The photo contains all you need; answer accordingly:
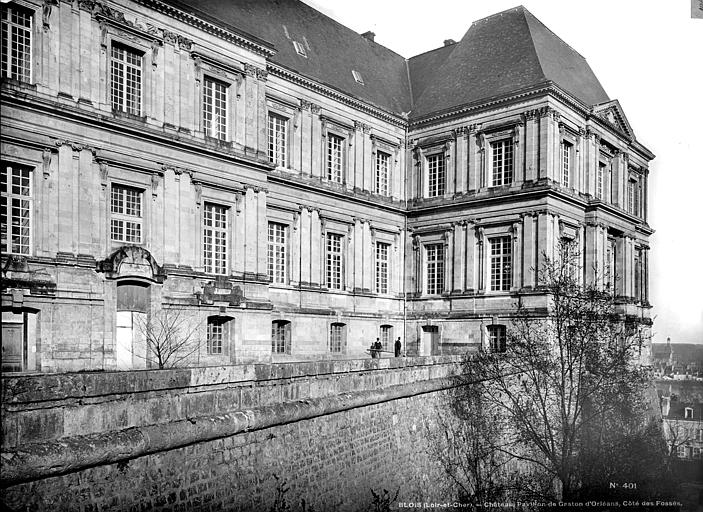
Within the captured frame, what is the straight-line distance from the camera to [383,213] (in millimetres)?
31172

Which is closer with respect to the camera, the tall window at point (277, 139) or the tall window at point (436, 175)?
the tall window at point (277, 139)

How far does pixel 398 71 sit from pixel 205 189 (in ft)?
61.0

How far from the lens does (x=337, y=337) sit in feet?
92.3

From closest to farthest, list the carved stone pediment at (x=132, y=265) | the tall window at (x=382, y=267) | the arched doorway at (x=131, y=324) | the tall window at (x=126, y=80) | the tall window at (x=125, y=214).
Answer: the carved stone pediment at (x=132, y=265), the arched doorway at (x=131, y=324), the tall window at (x=125, y=214), the tall window at (x=126, y=80), the tall window at (x=382, y=267)

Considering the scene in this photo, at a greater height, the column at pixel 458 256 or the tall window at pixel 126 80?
the tall window at pixel 126 80

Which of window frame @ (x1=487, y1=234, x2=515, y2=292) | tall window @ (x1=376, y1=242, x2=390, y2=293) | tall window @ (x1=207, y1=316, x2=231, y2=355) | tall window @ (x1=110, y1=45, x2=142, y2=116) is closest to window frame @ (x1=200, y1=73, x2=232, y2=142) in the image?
tall window @ (x1=110, y1=45, x2=142, y2=116)

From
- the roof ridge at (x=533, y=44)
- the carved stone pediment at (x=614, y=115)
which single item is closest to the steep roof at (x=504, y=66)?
the roof ridge at (x=533, y=44)

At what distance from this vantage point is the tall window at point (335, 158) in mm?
29031

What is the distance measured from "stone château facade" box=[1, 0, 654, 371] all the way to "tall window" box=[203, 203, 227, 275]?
8cm

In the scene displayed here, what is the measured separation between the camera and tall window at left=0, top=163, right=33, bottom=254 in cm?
1616

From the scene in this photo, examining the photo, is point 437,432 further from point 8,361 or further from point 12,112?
point 12,112

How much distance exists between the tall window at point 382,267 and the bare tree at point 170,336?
1298 centimetres

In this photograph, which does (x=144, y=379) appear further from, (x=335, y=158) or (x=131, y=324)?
(x=335, y=158)

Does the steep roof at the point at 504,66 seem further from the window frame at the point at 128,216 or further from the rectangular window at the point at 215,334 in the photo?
the window frame at the point at 128,216
